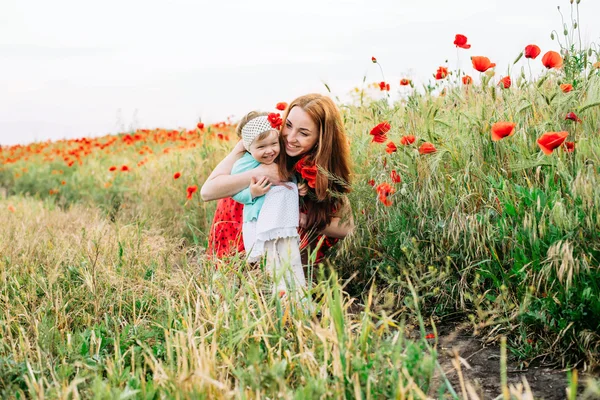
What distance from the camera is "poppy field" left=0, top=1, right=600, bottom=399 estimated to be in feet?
6.46

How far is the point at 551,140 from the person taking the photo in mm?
2475

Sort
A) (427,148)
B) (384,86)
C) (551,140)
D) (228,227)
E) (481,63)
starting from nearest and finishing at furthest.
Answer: (551,140)
(427,148)
(481,63)
(228,227)
(384,86)

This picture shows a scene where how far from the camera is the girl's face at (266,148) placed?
11.1 feet

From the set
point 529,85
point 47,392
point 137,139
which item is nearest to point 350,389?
point 47,392

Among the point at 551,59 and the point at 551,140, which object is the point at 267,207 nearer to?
the point at 551,140

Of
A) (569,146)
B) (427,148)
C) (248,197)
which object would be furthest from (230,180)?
(569,146)

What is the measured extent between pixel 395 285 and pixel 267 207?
2.58 feet

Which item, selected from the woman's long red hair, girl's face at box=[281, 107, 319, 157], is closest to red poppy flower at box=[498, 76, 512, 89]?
the woman's long red hair

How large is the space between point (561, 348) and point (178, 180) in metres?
3.95

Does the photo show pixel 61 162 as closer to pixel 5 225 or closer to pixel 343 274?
pixel 5 225

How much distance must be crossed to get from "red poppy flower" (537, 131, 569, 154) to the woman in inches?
47.9

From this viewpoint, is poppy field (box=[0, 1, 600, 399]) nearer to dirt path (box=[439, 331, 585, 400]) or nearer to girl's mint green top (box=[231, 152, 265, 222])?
dirt path (box=[439, 331, 585, 400])

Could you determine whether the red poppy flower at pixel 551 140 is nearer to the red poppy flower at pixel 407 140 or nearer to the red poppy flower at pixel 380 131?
the red poppy flower at pixel 407 140

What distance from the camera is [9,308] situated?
9.37ft
